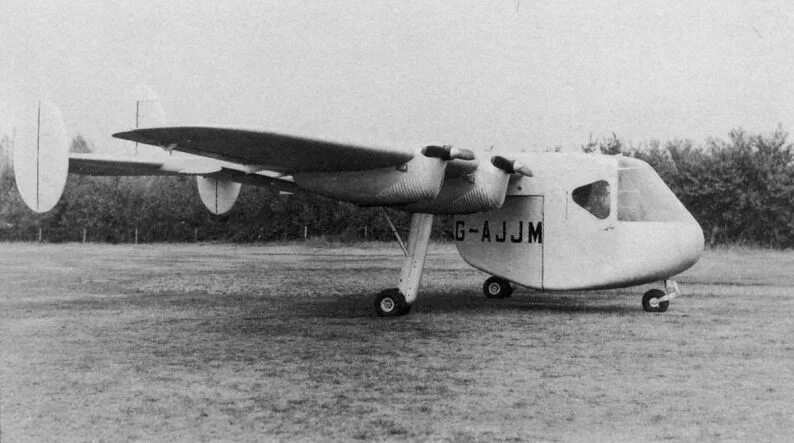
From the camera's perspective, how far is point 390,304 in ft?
33.8

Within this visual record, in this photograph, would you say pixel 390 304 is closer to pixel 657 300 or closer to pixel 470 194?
pixel 470 194

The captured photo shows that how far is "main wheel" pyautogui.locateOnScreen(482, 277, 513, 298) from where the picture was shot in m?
13.1

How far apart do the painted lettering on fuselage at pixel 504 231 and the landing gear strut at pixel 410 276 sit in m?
1.31

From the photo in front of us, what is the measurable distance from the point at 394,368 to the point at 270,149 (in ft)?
10.2

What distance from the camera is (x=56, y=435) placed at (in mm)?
4242

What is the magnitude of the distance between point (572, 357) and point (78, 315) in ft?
23.1

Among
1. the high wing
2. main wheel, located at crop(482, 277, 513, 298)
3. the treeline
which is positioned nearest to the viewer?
the high wing

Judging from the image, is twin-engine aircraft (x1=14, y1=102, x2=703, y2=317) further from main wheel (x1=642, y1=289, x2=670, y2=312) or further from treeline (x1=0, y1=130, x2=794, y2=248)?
treeline (x1=0, y1=130, x2=794, y2=248)

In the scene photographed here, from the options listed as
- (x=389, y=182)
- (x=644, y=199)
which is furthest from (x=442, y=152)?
(x=644, y=199)

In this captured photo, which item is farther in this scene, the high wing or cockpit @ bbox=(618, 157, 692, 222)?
cockpit @ bbox=(618, 157, 692, 222)

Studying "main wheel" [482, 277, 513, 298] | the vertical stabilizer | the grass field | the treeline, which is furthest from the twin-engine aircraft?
the treeline

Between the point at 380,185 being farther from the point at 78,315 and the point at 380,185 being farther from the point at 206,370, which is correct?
the point at 78,315

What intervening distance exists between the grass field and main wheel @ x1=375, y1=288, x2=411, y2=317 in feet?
0.95

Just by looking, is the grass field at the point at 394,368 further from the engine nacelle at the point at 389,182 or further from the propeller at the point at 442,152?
the propeller at the point at 442,152
